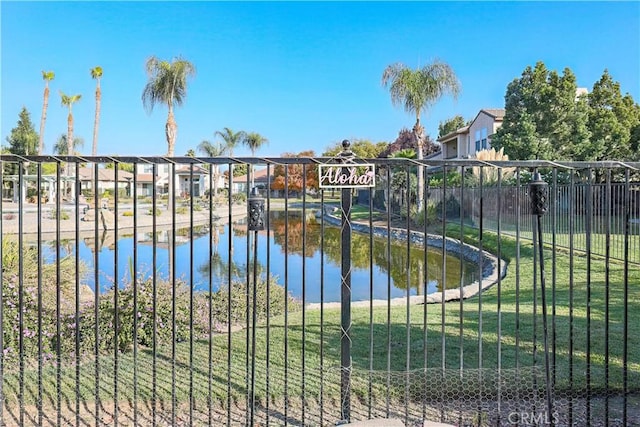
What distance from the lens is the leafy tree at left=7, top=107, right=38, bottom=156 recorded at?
42.6 metres

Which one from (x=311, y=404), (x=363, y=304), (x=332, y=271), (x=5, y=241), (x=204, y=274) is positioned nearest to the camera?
(x=311, y=404)

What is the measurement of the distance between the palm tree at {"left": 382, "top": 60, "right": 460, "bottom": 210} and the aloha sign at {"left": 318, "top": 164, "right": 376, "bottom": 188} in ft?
70.2

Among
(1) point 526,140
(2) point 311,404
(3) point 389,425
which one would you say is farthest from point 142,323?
(1) point 526,140

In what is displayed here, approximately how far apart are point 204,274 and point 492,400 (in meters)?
7.22

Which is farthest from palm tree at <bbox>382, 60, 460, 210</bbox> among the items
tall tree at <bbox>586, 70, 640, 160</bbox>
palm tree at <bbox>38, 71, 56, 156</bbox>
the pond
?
palm tree at <bbox>38, 71, 56, 156</bbox>

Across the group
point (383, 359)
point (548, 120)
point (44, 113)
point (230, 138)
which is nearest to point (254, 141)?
point (230, 138)

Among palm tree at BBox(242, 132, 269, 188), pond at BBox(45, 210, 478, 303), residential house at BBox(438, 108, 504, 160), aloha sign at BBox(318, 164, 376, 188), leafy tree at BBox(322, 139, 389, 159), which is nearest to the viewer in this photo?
aloha sign at BBox(318, 164, 376, 188)

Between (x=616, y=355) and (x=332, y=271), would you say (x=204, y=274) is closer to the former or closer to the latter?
(x=332, y=271)

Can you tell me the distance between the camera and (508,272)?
388 inches

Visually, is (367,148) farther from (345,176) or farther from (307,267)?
(345,176)

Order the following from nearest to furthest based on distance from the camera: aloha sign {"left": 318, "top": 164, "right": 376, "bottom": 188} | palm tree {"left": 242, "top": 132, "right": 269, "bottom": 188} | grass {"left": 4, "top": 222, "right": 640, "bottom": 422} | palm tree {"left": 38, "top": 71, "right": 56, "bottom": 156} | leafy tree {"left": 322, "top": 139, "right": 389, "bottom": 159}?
aloha sign {"left": 318, "top": 164, "right": 376, "bottom": 188}, grass {"left": 4, "top": 222, "right": 640, "bottom": 422}, palm tree {"left": 38, "top": 71, "right": 56, "bottom": 156}, leafy tree {"left": 322, "top": 139, "right": 389, "bottom": 159}, palm tree {"left": 242, "top": 132, "right": 269, "bottom": 188}

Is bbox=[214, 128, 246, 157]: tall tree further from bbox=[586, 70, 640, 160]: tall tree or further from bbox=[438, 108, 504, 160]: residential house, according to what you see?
bbox=[586, 70, 640, 160]: tall tree

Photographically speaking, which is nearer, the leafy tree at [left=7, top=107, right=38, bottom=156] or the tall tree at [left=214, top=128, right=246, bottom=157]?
the leafy tree at [left=7, top=107, right=38, bottom=156]

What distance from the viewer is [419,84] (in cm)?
2348
